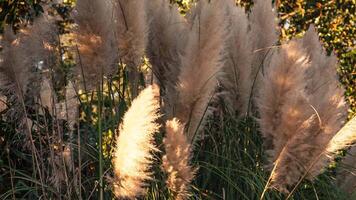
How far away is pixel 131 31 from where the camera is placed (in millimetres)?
3145

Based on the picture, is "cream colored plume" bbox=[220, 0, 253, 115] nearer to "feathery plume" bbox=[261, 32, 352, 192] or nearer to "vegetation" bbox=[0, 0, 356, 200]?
"vegetation" bbox=[0, 0, 356, 200]

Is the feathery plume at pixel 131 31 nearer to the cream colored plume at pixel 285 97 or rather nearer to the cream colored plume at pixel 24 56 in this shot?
the cream colored plume at pixel 24 56

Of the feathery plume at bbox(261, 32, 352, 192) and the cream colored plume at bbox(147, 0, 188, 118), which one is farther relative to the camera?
the cream colored plume at bbox(147, 0, 188, 118)

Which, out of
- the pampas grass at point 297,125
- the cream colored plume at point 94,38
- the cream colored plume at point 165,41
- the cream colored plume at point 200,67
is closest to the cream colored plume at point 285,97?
the pampas grass at point 297,125

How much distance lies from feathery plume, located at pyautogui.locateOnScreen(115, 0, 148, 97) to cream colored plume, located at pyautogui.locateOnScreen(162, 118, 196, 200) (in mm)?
919

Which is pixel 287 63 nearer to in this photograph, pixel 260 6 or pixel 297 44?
pixel 297 44

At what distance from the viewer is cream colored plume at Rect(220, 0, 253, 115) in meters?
3.33

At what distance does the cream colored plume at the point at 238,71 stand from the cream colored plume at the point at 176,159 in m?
1.05

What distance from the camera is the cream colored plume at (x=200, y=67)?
2.65 meters

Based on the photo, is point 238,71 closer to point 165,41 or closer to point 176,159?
point 165,41

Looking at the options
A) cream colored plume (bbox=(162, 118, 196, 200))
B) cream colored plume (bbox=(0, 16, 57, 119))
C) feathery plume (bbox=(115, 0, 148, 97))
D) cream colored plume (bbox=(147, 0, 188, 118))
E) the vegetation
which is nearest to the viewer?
cream colored plume (bbox=(162, 118, 196, 200))

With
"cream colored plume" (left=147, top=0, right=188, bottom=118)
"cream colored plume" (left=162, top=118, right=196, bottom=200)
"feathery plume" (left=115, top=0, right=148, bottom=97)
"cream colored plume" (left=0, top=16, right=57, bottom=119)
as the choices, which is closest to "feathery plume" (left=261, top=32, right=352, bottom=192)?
"cream colored plume" (left=162, top=118, right=196, bottom=200)

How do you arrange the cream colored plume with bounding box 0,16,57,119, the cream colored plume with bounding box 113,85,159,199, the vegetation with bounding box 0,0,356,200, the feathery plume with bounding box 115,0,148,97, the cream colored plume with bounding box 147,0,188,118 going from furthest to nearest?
the cream colored plume with bounding box 147,0,188,118
the feathery plume with bounding box 115,0,148,97
the cream colored plume with bounding box 0,16,57,119
the vegetation with bounding box 0,0,356,200
the cream colored plume with bounding box 113,85,159,199

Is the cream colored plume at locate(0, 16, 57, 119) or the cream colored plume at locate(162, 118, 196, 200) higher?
the cream colored plume at locate(0, 16, 57, 119)
